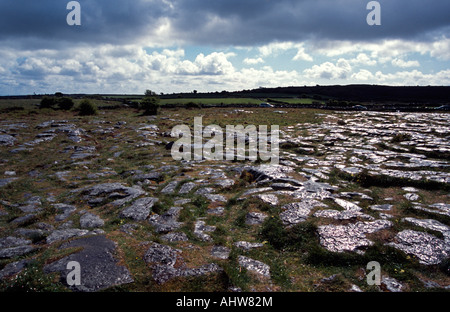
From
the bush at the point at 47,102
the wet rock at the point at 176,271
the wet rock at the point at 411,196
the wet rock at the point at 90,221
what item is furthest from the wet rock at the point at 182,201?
the bush at the point at 47,102

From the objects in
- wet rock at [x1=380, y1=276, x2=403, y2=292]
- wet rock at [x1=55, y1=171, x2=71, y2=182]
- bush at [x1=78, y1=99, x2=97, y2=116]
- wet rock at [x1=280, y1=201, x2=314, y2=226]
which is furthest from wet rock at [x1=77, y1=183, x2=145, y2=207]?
bush at [x1=78, y1=99, x2=97, y2=116]

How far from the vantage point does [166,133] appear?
27.4 m

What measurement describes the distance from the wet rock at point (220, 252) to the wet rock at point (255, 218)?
1802mm

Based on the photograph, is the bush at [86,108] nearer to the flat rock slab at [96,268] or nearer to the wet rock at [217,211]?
the wet rock at [217,211]

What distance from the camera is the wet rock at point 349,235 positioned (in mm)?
6992

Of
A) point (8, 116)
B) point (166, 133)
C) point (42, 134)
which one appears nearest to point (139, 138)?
point (166, 133)

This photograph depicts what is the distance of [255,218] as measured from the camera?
9.12 m

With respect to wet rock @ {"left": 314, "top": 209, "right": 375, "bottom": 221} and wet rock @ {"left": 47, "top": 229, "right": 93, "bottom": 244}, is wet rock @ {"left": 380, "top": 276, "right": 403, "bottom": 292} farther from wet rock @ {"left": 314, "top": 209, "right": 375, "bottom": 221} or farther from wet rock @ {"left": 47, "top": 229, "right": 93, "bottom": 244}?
wet rock @ {"left": 47, "top": 229, "right": 93, "bottom": 244}

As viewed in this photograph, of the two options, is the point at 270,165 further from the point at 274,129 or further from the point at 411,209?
the point at 274,129

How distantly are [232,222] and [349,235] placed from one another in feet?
12.3

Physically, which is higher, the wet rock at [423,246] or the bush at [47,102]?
the bush at [47,102]

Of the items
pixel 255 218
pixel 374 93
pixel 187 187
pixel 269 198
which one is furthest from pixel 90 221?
pixel 374 93

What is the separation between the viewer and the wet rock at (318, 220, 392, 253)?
6.99 meters

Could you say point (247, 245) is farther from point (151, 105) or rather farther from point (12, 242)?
point (151, 105)
